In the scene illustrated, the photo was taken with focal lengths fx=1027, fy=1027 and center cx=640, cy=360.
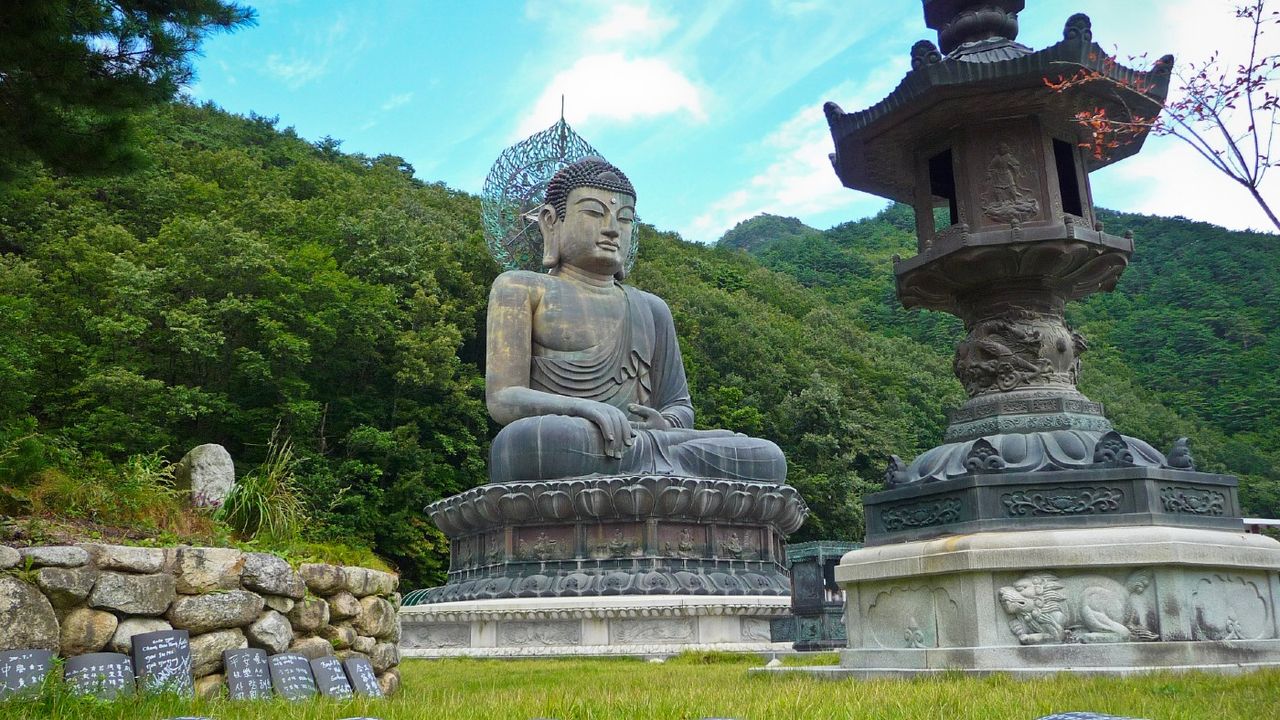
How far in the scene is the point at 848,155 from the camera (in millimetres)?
6801

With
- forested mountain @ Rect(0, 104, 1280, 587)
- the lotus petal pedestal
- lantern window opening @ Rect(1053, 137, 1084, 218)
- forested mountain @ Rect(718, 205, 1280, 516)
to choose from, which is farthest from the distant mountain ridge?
lantern window opening @ Rect(1053, 137, 1084, 218)

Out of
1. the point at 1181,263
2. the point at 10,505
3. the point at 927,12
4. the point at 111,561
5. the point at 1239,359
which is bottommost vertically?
the point at 111,561

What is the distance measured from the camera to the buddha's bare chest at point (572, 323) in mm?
12078

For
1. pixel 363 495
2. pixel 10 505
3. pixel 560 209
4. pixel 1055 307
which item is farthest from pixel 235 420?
pixel 1055 307

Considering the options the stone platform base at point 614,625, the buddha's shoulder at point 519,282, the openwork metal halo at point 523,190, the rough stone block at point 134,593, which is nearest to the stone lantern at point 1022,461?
the rough stone block at point 134,593

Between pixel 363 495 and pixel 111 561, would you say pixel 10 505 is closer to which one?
pixel 111 561

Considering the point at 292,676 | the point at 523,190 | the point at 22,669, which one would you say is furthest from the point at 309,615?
the point at 523,190

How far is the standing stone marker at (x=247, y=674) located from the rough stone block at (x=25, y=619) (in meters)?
0.70

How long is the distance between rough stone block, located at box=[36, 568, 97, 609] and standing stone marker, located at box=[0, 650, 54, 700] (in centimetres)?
28

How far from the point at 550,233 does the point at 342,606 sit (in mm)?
7678

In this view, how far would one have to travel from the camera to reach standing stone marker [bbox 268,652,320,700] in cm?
457

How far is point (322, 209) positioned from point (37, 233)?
20.1 ft

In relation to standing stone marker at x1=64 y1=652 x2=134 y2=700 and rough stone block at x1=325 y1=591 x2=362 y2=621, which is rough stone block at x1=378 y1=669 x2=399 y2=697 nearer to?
rough stone block at x1=325 y1=591 x2=362 y2=621

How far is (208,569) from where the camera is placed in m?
4.59
